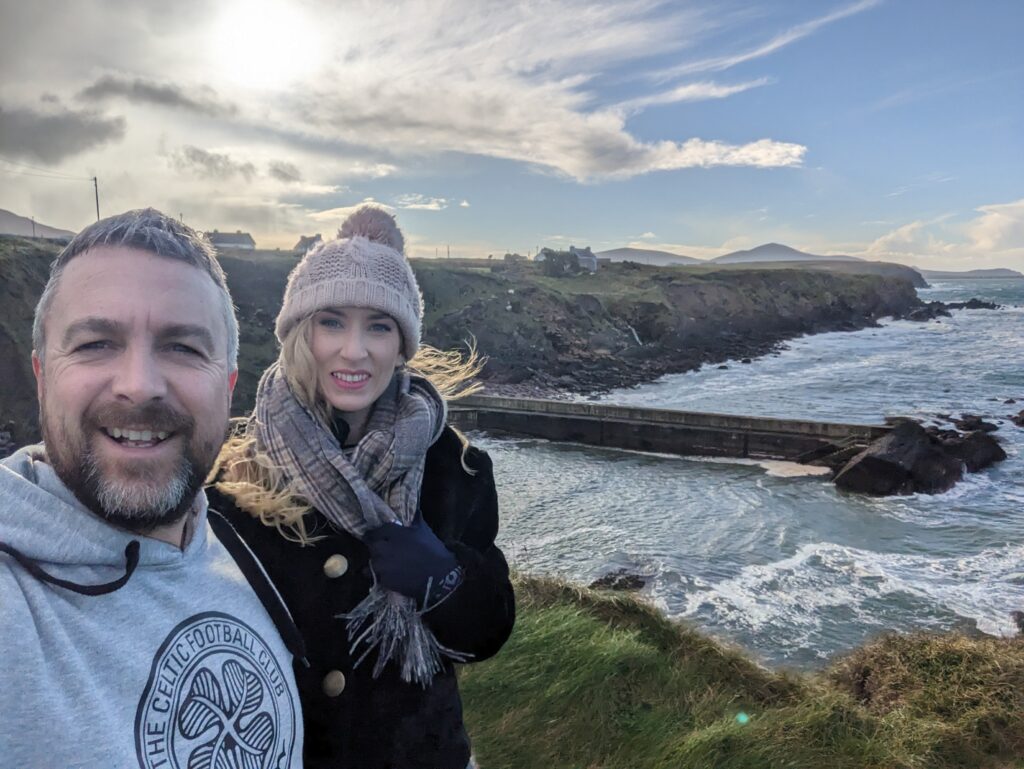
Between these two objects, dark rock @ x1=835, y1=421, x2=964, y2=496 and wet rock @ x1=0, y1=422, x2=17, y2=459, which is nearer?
dark rock @ x1=835, y1=421, x2=964, y2=496

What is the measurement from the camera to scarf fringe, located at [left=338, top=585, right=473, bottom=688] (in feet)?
6.09

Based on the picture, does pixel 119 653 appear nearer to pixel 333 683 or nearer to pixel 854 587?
pixel 333 683

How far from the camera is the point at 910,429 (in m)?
18.4

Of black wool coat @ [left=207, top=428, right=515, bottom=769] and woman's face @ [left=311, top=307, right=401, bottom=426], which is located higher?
woman's face @ [left=311, top=307, right=401, bottom=426]

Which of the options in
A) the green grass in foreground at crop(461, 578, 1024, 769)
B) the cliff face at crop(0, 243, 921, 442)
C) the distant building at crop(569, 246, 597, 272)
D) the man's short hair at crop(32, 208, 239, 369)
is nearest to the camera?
the man's short hair at crop(32, 208, 239, 369)

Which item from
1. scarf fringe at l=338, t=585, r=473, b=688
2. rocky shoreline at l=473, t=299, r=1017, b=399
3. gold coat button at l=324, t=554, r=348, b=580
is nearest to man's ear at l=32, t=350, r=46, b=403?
gold coat button at l=324, t=554, r=348, b=580

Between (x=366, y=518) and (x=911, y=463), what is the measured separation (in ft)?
61.8

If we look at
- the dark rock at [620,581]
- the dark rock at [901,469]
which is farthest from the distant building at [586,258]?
the dark rock at [620,581]

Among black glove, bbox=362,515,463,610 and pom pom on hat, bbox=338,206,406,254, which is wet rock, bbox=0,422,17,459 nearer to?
pom pom on hat, bbox=338,206,406,254

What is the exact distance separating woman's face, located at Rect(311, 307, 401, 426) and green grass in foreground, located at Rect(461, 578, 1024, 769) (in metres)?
2.81

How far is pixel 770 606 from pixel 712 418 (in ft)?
41.4

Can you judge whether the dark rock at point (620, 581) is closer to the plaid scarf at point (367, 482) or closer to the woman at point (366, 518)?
the woman at point (366, 518)

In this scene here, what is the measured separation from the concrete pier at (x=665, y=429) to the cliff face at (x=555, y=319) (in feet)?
26.3

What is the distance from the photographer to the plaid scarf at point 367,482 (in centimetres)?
188
